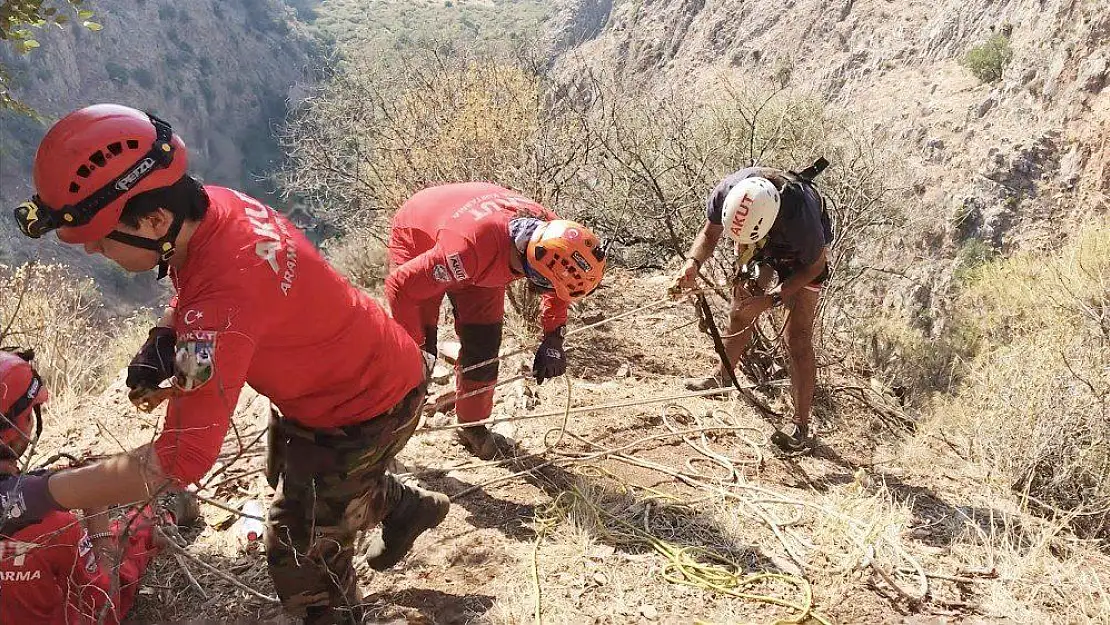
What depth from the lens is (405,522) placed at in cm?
255

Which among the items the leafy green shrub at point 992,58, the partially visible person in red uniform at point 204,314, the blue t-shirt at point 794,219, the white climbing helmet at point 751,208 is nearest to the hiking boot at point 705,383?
the blue t-shirt at point 794,219

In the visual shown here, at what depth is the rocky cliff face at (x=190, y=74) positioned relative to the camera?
33500 mm

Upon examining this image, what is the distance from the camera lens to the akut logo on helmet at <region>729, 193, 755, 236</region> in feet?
11.8

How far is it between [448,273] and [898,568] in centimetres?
218

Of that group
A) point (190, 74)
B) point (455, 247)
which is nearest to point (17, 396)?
point (455, 247)

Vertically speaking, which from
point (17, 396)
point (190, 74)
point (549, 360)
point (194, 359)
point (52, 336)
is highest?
point (190, 74)

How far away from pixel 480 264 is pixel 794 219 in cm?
180

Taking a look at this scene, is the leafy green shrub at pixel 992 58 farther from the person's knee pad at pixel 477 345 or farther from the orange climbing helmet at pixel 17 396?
the orange climbing helmet at pixel 17 396

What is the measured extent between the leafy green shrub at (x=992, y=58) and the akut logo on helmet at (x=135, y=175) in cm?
1739

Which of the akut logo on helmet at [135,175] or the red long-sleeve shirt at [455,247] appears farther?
the red long-sleeve shirt at [455,247]

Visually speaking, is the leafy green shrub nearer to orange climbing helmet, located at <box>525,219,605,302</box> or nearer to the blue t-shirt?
the blue t-shirt

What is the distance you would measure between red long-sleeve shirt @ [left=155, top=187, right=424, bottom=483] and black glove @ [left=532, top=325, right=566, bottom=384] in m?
0.87

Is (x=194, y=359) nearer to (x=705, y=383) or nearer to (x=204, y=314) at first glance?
(x=204, y=314)

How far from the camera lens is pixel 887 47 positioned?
738 inches
